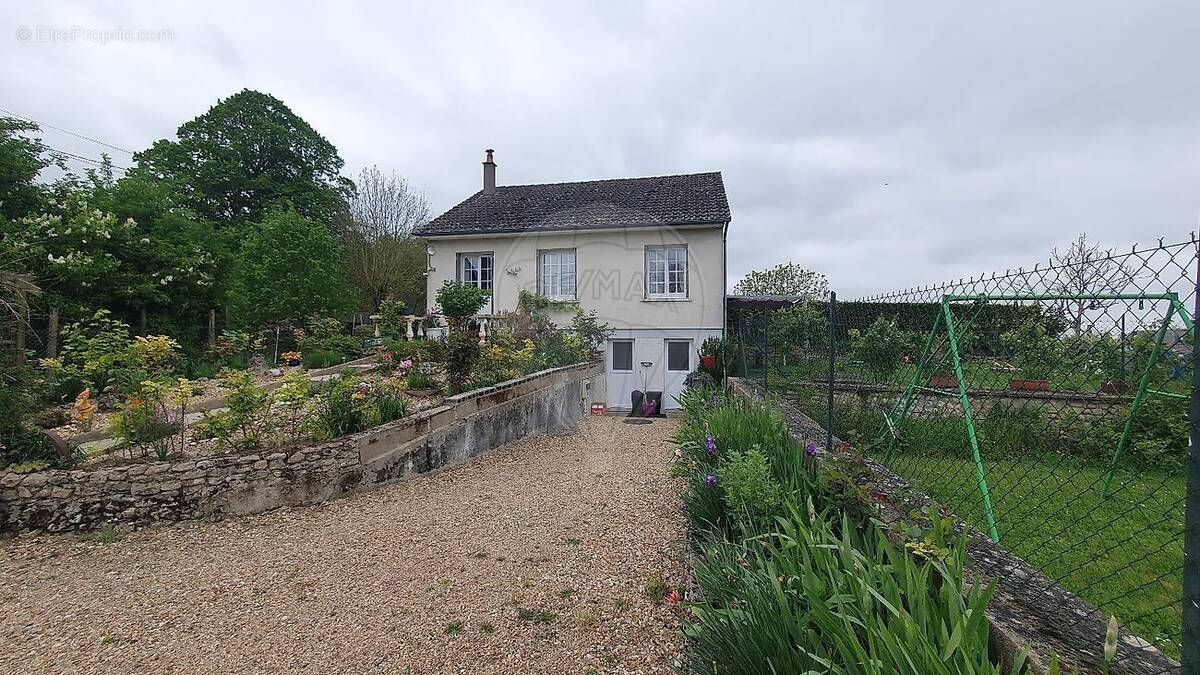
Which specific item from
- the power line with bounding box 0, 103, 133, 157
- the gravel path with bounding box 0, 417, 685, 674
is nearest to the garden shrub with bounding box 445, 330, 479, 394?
the gravel path with bounding box 0, 417, 685, 674

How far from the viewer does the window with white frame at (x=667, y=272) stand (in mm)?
12852

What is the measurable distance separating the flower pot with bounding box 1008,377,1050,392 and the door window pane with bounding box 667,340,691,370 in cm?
867

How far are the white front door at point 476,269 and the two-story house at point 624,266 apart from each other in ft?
0.10

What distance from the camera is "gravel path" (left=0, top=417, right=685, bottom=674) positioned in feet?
7.98

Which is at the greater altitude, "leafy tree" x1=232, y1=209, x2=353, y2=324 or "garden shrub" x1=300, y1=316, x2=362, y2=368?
"leafy tree" x1=232, y1=209, x2=353, y2=324

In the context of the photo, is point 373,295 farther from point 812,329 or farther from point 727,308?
point 812,329

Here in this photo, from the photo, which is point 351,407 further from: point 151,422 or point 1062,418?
point 1062,418

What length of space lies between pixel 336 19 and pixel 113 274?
750 centimetres

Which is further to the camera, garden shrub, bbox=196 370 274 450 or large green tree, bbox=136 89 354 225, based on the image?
large green tree, bbox=136 89 354 225

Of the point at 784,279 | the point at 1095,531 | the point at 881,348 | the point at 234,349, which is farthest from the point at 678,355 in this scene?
the point at 784,279

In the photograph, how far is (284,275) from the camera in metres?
13.6

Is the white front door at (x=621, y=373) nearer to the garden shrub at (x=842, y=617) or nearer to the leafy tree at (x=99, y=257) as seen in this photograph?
the leafy tree at (x=99, y=257)

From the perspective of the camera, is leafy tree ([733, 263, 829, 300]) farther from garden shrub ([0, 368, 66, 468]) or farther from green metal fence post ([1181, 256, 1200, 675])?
green metal fence post ([1181, 256, 1200, 675])

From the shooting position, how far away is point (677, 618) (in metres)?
2.63
